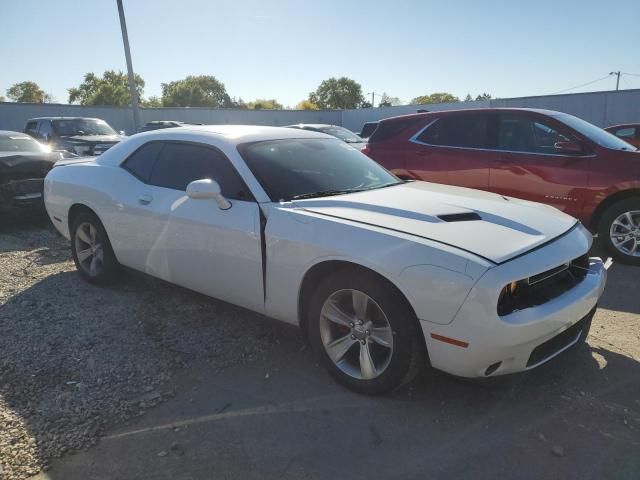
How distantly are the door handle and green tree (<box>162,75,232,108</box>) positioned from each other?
85.9 metres

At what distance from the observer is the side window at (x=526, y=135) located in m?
5.90

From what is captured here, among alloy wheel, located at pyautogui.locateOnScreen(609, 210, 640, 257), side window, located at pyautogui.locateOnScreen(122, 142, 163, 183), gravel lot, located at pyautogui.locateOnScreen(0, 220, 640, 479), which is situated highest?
side window, located at pyautogui.locateOnScreen(122, 142, 163, 183)

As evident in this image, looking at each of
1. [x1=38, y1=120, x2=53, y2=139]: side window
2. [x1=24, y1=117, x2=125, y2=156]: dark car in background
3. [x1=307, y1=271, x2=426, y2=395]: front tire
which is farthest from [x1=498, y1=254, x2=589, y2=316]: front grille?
[x1=38, y1=120, x2=53, y2=139]: side window

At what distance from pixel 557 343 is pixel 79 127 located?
45.8ft

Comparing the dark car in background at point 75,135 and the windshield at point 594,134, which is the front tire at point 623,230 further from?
the dark car in background at point 75,135

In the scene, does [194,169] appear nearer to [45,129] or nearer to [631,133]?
[45,129]

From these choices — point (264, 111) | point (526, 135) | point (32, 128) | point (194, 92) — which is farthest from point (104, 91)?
point (526, 135)

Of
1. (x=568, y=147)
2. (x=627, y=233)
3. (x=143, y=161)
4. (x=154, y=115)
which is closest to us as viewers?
(x=143, y=161)

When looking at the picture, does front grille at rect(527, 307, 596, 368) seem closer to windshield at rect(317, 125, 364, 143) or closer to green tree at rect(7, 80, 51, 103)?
windshield at rect(317, 125, 364, 143)

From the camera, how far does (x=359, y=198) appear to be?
3.34 meters

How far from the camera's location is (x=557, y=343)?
9.09 ft

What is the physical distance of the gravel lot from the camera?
8.77 feet

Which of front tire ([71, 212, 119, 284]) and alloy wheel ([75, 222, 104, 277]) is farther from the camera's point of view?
alloy wheel ([75, 222, 104, 277])

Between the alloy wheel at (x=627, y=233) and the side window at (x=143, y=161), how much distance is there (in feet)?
15.9
